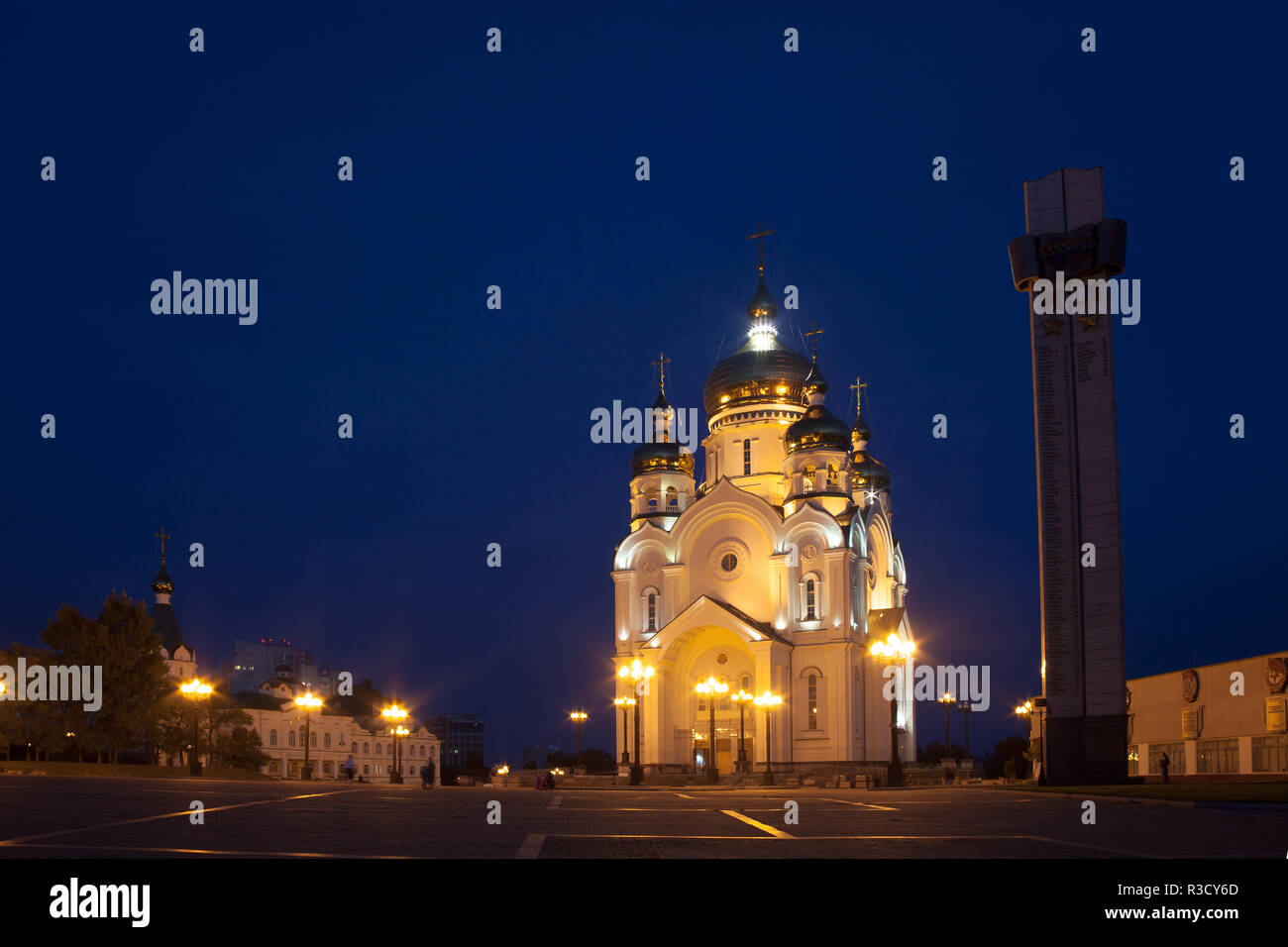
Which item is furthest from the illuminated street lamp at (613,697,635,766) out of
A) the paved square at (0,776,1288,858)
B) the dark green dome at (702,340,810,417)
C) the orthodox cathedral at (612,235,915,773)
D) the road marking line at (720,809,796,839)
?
the road marking line at (720,809,796,839)

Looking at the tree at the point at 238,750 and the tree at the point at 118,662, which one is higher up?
the tree at the point at 118,662

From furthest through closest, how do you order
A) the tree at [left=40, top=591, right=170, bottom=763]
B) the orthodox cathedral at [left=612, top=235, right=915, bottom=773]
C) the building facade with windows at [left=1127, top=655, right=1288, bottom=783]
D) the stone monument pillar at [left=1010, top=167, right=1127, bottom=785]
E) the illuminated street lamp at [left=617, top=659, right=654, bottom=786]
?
the orthodox cathedral at [left=612, top=235, right=915, bottom=773] < the tree at [left=40, top=591, right=170, bottom=763] < the illuminated street lamp at [left=617, top=659, right=654, bottom=786] < the building facade with windows at [left=1127, top=655, right=1288, bottom=783] < the stone monument pillar at [left=1010, top=167, right=1127, bottom=785]

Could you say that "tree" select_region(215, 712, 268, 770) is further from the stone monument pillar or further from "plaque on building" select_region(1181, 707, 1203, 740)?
the stone monument pillar

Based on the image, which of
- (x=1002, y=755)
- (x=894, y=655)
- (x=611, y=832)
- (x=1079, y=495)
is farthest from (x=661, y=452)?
(x=611, y=832)

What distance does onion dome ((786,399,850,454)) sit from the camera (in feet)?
203

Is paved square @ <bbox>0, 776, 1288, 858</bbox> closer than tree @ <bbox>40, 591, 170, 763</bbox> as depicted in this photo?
Yes

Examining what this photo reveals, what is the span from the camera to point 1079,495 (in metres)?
32.3

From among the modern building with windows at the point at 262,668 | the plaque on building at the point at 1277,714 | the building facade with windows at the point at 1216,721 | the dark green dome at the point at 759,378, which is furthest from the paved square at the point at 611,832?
the modern building with windows at the point at 262,668

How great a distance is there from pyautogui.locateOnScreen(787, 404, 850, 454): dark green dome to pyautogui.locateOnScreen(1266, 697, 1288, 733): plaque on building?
24.4 metres

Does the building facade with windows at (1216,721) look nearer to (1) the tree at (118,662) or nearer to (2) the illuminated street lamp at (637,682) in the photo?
(2) the illuminated street lamp at (637,682)

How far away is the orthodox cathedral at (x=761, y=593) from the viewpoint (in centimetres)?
5744

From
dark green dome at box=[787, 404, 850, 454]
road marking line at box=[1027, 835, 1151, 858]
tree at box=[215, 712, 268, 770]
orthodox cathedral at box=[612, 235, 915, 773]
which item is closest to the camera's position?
road marking line at box=[1027, 835, 1151, 858]

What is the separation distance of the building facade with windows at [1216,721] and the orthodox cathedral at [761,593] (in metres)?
12.6
